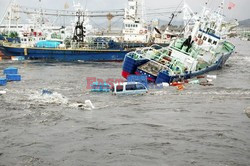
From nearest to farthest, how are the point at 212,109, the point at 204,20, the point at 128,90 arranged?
the point at 212,109
the point at 128,90
the point at 204,20

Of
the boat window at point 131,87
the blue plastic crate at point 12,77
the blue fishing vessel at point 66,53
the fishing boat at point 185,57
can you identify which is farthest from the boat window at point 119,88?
the blue fishing vessel at point 66,53

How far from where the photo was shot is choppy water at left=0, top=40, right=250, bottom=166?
16672mm

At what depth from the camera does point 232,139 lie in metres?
19.7

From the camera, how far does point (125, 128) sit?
21406 millimetres

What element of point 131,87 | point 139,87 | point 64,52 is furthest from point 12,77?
point 64,52

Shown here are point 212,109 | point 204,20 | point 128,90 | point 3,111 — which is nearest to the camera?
point 3,111

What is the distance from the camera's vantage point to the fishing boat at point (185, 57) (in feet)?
124

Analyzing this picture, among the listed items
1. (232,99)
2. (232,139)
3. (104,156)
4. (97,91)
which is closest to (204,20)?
(232,99)

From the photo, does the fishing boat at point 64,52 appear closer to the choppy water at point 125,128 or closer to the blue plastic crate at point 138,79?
the choppy water at point 125,128

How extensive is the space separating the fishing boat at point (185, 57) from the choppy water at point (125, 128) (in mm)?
4196

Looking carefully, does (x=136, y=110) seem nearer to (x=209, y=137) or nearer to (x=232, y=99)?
(x=209, y=137)

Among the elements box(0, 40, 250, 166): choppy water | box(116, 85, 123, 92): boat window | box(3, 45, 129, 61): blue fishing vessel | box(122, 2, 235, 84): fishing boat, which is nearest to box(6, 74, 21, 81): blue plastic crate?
box(0, 40, 250, 166): choppy water

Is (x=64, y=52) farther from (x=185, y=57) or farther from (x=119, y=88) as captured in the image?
Result: (x=119, y=88)

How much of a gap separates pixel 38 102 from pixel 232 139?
16.4 meters
